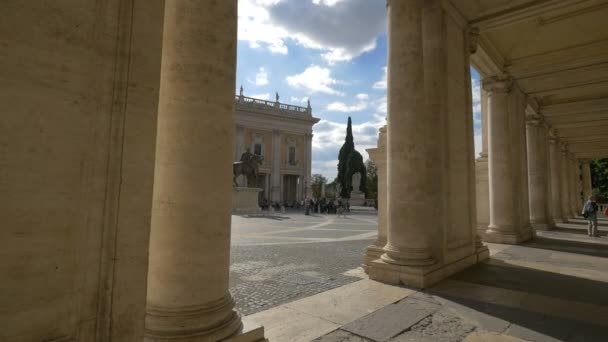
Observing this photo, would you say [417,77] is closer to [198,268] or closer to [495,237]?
[198,268]

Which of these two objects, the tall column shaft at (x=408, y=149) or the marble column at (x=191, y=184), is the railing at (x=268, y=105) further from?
the marble column at (x=191, y=184)

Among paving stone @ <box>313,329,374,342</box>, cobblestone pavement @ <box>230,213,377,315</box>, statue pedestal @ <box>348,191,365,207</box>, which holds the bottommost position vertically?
cobblestone pavement @ <box>230,213,377,315</box>

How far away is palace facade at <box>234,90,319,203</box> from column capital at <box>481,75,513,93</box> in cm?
4150

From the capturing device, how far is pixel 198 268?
305cm

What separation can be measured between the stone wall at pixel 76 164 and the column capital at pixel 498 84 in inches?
491

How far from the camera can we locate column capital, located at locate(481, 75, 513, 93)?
39.9 feet

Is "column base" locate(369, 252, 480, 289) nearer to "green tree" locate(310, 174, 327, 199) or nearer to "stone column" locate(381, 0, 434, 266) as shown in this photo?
"stone column" locate(381, 0, 434, 266)

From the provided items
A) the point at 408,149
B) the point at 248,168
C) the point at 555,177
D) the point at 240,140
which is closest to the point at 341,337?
the point at 408,149

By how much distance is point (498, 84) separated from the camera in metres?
12.2

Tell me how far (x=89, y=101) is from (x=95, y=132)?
0.72 feet

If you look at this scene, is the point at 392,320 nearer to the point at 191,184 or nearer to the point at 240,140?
→ the point at 191,184

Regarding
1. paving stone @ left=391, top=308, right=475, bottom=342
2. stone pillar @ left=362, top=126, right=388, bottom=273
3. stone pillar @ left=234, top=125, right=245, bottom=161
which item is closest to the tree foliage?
stone pillar @ left=234, top=125, right=245, bottom=161

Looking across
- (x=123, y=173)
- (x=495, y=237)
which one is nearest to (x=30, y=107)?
(x=123, y=173)

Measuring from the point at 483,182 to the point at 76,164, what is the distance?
13790mm
